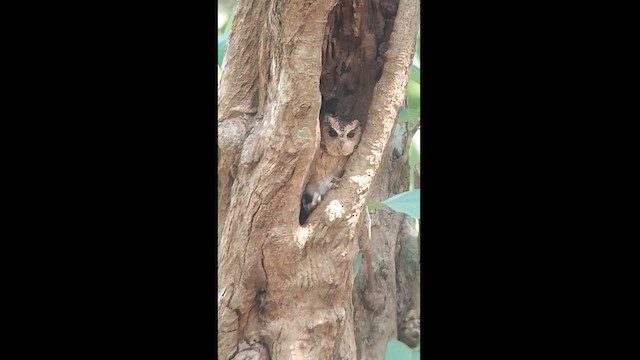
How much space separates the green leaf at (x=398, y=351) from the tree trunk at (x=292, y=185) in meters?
0.12

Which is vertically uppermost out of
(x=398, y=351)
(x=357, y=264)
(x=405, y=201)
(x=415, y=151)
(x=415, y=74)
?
(x=415, y=74)

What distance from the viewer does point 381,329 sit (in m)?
2.03

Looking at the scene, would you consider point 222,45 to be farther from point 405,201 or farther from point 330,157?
point 405,201

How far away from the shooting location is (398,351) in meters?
2.04

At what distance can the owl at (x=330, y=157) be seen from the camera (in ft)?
6.39

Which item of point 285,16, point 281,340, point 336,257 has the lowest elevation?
point 281,340

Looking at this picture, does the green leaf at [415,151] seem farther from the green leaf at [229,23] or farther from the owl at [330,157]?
the green leaf at [229,23]

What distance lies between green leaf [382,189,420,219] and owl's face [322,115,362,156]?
14 cm

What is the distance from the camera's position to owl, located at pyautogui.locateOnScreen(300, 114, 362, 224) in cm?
195

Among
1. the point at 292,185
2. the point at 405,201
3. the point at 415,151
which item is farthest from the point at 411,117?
the point at 292,185

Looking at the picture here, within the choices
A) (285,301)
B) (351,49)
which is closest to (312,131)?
(351,49)

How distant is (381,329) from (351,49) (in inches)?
23.7

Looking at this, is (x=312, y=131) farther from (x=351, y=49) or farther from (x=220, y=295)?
(x=220, y=295)

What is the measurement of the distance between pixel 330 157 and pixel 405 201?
188 mm
